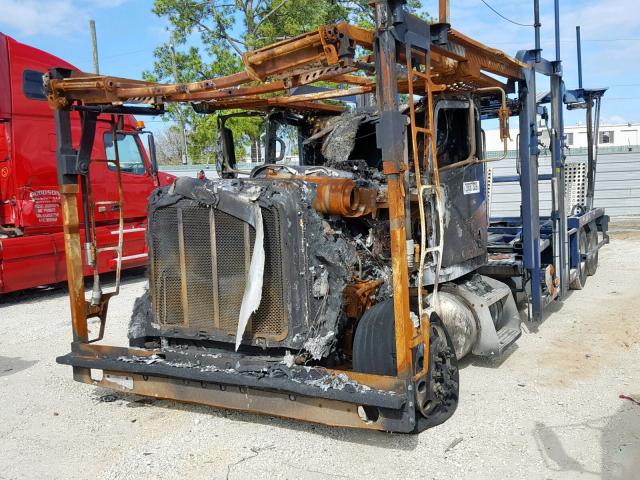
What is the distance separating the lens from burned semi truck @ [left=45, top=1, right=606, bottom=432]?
3.63 m

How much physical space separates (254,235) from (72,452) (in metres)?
1.89

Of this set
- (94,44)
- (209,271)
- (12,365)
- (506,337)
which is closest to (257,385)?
(209,271)

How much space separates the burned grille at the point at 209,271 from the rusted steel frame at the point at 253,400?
384mm

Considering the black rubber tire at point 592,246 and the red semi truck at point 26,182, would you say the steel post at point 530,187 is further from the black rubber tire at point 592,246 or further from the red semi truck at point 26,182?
the red semi truck at point 26,182

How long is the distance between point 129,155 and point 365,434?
8584 mm

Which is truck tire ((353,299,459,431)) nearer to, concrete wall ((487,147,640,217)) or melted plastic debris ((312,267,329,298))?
melted plastic debris ((312,267,329,298))

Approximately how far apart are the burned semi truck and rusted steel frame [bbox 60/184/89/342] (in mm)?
13

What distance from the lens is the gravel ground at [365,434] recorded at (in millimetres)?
3688

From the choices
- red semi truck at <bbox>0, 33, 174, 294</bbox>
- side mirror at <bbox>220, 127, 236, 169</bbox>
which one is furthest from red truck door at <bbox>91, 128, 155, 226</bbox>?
side mirror at <bbox>220, 127, 236, 169</bbox>

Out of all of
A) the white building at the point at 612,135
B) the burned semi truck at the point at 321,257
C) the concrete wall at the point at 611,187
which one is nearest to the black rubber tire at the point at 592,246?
the burned semi truck at the point at 321,257

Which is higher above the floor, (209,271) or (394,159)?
(394,159)

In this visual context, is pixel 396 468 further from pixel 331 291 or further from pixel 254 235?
pixel 254 235

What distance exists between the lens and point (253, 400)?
13.2 feet

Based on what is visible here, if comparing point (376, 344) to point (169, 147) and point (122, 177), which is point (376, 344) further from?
Answer: point (169, 147)
